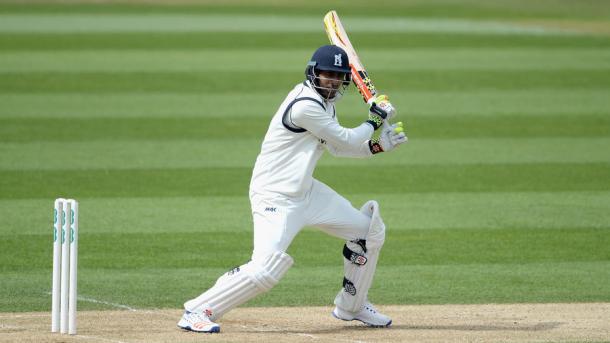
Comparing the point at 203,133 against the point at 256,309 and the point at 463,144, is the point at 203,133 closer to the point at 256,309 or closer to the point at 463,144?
the point at 463,144

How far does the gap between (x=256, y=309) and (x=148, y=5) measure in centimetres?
1785

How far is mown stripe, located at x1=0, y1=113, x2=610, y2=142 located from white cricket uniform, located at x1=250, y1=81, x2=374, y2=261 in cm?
675

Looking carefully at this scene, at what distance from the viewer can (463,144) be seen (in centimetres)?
1362

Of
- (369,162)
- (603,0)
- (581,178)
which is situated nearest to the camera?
(581,178)

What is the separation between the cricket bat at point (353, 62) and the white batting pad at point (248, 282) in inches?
50.6

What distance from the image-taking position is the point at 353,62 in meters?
7.69

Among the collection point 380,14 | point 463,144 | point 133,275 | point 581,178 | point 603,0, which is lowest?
point 133,275

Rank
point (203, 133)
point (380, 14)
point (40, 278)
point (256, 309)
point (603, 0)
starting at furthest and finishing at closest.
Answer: point (603, 0) < point (380, 14) < point (203, 133) < point (40, 278) < point (256, 309)

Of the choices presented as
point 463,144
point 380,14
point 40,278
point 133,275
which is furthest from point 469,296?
point 380,14

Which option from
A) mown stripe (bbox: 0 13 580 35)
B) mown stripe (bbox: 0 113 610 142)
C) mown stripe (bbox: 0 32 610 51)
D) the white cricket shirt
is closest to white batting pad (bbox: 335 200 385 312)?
the white cricket shirt

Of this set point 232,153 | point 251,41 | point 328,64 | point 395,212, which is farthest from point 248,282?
point 251,41

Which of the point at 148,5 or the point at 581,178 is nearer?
the point at 581,178

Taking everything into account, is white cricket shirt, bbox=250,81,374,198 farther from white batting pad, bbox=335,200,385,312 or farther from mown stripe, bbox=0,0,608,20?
mown stripe, bbox=0,0,608,20

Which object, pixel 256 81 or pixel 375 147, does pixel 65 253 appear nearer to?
pixel 375 147
